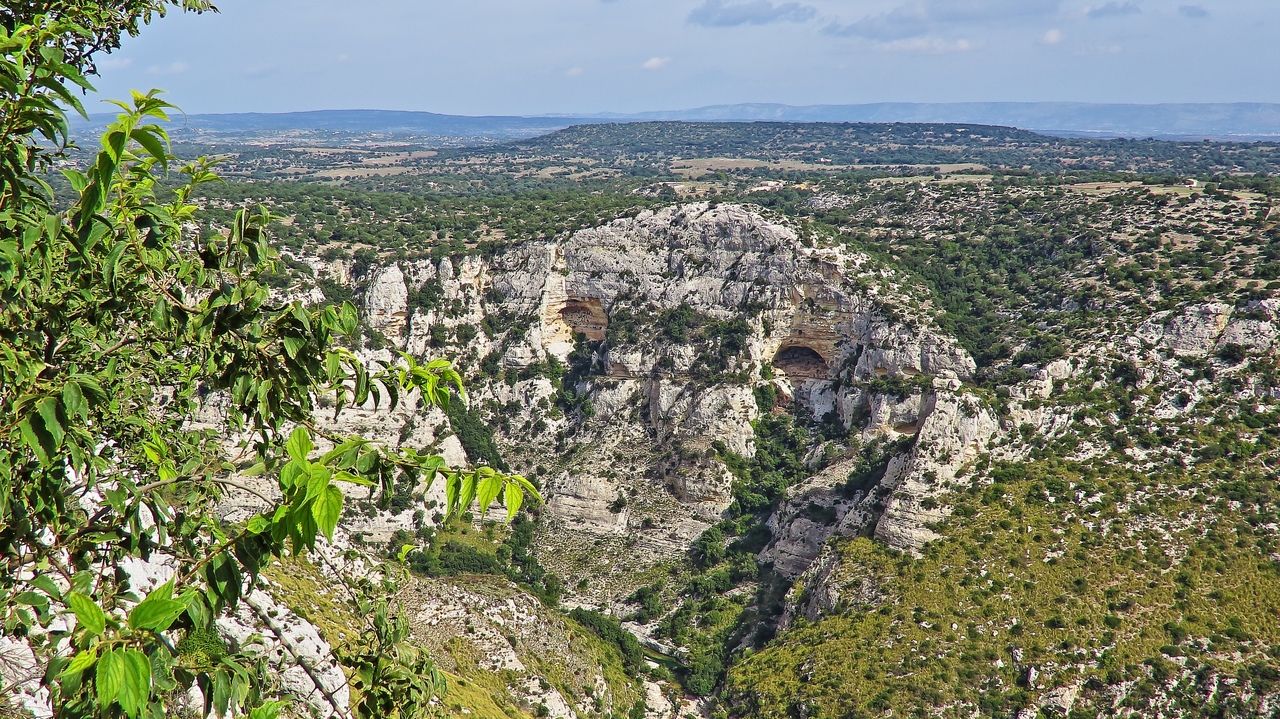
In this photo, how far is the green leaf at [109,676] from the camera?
2457 millimetres

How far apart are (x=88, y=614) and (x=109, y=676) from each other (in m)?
0.21

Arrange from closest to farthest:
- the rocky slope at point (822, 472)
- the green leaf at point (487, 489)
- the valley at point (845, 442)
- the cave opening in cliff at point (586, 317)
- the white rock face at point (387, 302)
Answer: the green leaf at point (487, 489), the rocky slope at point (822, 472), the valley at point (845, 442), the white rock face at point (387, 302), the cave opening in cliff at point (586, 317)

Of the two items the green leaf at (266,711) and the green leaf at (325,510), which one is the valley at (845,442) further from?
the green leaf at (325,510)

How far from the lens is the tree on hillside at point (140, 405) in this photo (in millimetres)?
3008

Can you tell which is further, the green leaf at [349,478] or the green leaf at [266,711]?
the green leaf at [266,711]

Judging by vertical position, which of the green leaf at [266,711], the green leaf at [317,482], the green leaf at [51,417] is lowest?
the green leaf at [266,711]

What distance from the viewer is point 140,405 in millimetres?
5133

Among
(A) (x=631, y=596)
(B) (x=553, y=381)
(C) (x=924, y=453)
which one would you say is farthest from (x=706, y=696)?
(B) (x=553, y=381)

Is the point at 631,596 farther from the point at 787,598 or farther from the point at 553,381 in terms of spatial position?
the point at 553,381

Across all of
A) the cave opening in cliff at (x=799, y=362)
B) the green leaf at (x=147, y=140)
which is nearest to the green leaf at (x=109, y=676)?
the green leaf at (x=147, y=140)

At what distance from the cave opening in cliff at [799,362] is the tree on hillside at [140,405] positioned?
56.6 m

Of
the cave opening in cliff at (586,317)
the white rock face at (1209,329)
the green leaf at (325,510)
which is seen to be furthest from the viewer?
the cave opening in cliff at (586,317)

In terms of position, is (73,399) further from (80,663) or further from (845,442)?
(845,442)

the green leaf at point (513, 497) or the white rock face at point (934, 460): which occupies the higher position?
the green leaf at point (513, 497)
